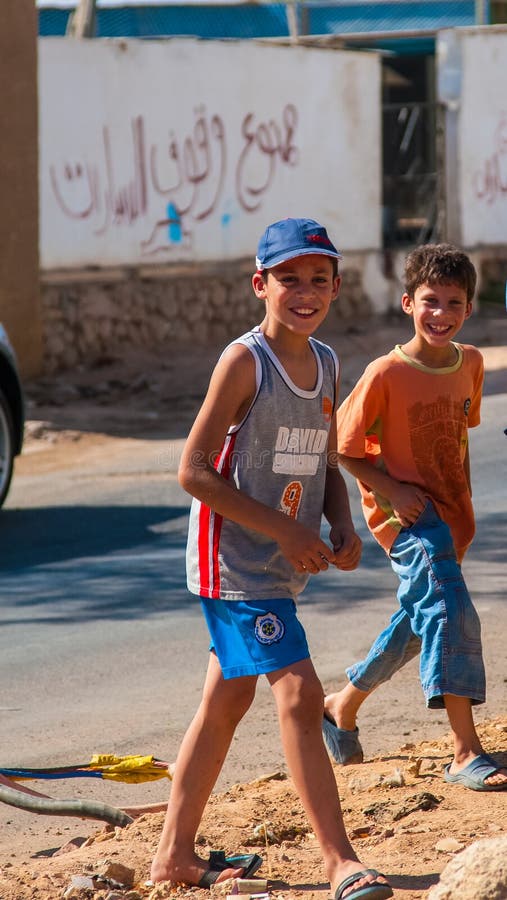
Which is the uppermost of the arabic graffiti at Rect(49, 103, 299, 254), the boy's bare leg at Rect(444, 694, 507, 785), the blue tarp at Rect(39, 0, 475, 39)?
the blue tarp at Rect(39, 0, 475, 39)

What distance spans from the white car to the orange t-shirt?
4841 millimetres

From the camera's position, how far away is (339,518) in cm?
358

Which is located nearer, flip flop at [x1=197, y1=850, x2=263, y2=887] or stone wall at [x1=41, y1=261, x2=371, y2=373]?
flip flop at [x1=197, y1=850, x2=263, y2=887]

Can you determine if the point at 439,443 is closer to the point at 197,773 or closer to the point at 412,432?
the point at 412,432

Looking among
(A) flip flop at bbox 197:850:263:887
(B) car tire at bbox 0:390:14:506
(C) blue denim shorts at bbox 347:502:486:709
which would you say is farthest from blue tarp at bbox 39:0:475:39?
(A) flip flop at bbox 197:850:263:887

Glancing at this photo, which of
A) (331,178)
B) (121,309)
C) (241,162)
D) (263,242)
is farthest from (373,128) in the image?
(263,242)

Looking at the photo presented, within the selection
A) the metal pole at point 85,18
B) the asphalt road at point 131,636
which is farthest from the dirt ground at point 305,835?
the metal pole at point 85,18

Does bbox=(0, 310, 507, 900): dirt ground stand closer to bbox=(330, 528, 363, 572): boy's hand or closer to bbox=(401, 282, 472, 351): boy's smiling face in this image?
bbox=(330, 528, 363, 572): boy's hand

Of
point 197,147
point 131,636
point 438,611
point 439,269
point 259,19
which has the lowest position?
point 131,636

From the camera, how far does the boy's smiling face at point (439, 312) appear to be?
14.0ft

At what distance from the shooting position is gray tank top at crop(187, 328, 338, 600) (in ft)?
11.2

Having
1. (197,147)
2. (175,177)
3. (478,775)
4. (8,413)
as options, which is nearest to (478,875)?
(478,775)

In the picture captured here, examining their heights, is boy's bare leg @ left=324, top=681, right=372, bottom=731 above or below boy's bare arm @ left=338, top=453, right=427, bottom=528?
below

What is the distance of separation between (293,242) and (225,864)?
1.50 m
